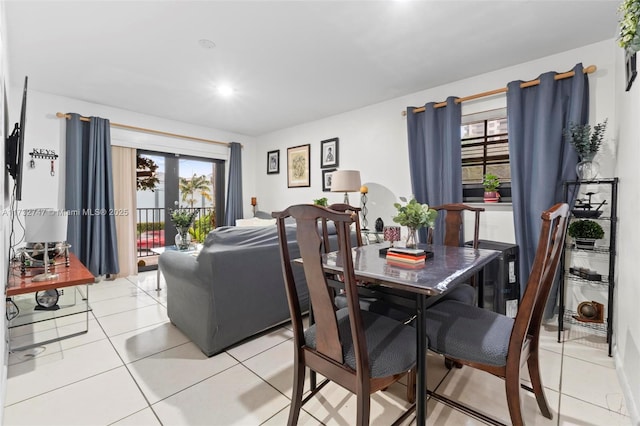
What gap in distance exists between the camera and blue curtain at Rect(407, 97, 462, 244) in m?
3.12

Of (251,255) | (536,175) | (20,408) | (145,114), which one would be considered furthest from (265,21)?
(145,114)

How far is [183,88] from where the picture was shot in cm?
340

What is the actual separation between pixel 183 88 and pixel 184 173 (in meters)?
2.07

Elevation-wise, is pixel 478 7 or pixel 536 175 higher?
pixel 478 7

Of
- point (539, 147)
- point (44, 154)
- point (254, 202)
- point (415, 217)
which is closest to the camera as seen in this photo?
point (415, 217)

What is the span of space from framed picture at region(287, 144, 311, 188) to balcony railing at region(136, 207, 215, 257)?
1705 millimetres

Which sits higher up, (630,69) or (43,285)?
(630,69)

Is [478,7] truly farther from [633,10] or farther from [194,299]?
[194,299]

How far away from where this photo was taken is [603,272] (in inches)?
95.8

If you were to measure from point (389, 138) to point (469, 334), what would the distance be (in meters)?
2.94

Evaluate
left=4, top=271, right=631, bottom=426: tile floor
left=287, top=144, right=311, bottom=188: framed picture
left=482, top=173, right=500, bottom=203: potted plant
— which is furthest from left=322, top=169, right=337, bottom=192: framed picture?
left=4, top=271, right=631, bottom=426: tile floor

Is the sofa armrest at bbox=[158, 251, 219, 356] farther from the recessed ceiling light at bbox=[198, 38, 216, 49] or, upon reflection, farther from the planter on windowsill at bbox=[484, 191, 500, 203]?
the planter on windowsill at bbox=[484, 191, 500, 203]

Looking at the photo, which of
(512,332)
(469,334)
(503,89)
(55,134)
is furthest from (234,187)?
(512,332)

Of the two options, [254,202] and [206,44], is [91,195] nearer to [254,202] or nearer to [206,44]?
[254,202]
